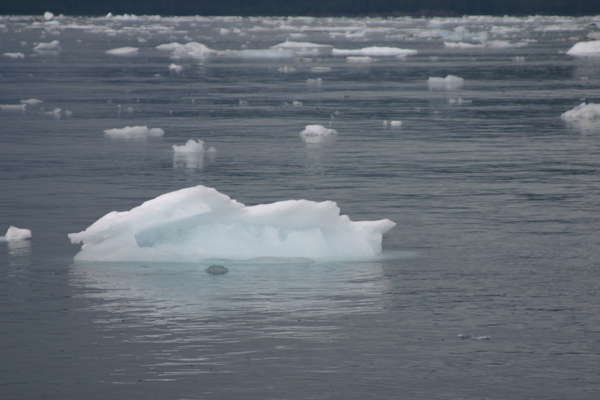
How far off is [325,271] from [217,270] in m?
0.99

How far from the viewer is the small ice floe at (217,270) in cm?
981

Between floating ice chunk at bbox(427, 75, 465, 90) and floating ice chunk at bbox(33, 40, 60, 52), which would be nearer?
floating ice chunk at bbox(427, 75, 465, 90)

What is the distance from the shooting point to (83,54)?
58.8 metres

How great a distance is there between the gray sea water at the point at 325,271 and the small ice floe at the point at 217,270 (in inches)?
4.2

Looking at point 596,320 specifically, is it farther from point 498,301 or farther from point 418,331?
point 418,331

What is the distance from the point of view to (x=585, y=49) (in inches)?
2231

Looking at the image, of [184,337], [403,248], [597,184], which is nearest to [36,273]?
[184,337]

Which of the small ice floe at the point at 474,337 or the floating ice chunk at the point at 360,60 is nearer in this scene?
the small ice floe at the point at 474,337

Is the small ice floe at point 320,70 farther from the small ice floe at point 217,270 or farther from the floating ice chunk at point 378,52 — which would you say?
the small ice floe at point 217,270

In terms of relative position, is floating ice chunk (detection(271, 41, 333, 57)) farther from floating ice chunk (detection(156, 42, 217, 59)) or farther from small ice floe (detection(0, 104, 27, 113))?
small ice floe (detection(0, 104, 27, 113))

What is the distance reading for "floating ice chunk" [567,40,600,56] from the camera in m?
56.2

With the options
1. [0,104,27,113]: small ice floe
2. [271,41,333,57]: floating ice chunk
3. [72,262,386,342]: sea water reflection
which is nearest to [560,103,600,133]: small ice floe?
[0,104,27,113]: small ice floe
